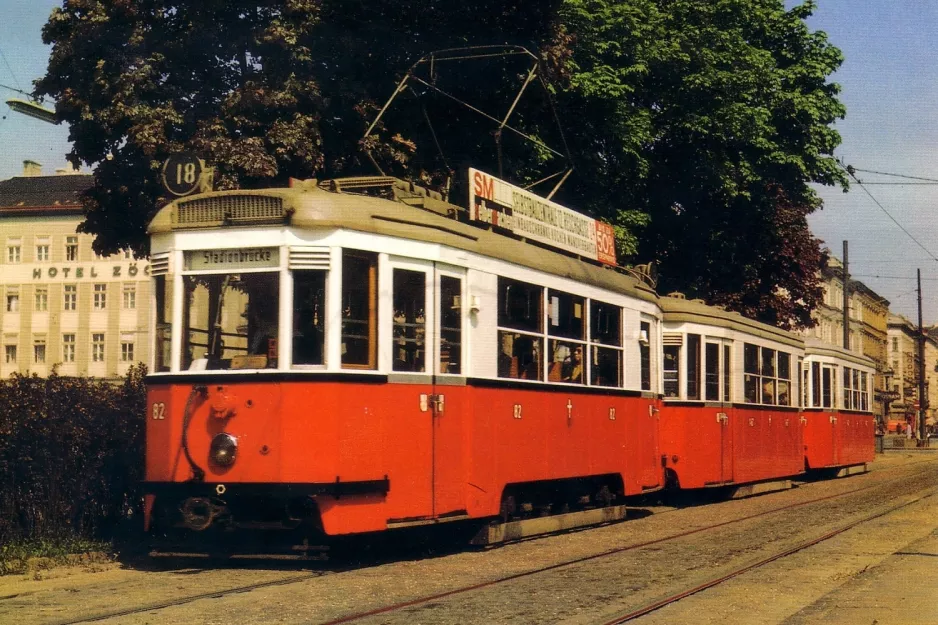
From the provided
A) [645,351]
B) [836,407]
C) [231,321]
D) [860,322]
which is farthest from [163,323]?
[860,322]

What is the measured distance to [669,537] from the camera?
14.4 m

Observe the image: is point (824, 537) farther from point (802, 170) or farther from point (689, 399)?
point (802, 170)

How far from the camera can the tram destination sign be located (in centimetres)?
1298

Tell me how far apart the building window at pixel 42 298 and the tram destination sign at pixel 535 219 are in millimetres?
51163

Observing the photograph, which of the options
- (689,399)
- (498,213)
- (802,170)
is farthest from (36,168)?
(498,213)

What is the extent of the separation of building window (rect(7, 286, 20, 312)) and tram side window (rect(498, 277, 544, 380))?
54.6 meters

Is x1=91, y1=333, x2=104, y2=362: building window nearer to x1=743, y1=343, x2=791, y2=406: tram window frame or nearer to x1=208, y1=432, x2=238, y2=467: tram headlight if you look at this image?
x1=743, y1=343, x2=791, y2=406: tram window frame

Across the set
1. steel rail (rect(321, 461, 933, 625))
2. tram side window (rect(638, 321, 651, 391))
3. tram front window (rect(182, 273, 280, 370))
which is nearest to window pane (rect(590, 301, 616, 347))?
tram side window (rect(638, 321, 651, 391))

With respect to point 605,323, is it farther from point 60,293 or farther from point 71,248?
point 71,248

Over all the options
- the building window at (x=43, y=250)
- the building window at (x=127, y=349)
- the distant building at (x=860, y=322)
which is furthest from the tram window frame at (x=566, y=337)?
the distant building at (x=860, y=322)

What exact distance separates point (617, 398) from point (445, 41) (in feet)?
23.0

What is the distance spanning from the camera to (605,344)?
15.0 meters

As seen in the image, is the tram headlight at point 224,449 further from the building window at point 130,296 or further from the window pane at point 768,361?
the building window at point 130,296

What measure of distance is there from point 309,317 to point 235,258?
835 mm
